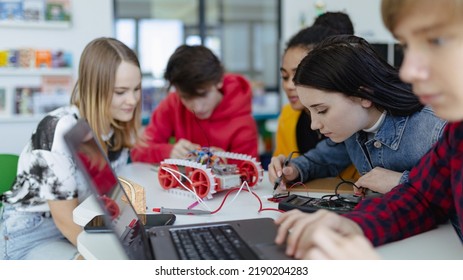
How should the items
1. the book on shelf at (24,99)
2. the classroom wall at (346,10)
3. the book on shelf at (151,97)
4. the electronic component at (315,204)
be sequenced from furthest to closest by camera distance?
the classroom wall at (346,10), the book on shelf at (151,97), the book on shelf at (24,99), the electronic component at (315,204)

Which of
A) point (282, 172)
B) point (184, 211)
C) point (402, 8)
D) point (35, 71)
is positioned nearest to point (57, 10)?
point (35, 71)

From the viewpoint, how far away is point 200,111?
1.85 m

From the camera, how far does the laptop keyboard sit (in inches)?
26.8

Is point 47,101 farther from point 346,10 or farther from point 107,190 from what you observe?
point 107,190

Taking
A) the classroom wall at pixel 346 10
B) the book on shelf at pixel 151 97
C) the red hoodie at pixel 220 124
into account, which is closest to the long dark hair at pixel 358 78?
the red hoodie at pixel 220 124

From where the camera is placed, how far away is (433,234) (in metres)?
0.83

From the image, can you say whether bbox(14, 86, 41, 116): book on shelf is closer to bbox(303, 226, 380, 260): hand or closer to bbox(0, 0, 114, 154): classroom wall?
bbox(0, 0, 114, 154): classroom wall

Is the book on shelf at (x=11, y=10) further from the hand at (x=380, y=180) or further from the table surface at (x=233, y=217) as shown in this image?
the hand at (x=380, y=180)

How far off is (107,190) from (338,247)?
36 cm

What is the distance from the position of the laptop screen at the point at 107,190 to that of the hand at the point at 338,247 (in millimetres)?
242

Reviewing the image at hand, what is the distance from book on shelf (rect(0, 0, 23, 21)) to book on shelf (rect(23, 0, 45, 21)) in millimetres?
30

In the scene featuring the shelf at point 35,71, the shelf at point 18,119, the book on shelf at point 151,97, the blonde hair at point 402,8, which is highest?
the blonde hair at point 402,8

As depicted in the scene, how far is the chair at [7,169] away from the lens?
1.45 m
